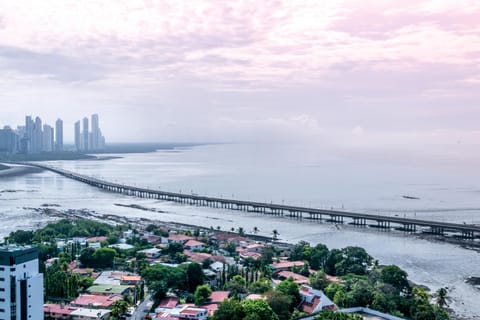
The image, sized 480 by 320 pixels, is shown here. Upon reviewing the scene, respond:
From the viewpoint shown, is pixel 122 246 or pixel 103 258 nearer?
pixel 103 258

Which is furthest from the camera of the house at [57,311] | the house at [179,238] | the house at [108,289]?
the house at [179,238]

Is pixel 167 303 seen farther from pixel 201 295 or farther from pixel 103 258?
pixel 103 258

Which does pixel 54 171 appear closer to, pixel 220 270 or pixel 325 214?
pixel 325 214

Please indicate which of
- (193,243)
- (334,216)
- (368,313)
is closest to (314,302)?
(368,313)

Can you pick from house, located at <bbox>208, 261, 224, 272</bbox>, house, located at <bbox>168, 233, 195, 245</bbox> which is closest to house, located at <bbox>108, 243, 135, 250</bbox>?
house, located at <bbox>168, 233, 195, 245</bbox>

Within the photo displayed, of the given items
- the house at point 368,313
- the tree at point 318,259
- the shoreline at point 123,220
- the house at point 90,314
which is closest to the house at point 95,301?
the house at point 90,314

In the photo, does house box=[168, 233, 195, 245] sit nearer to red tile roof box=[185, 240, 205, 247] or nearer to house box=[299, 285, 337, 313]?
red tile roof box=[185, 240, 205, 247]

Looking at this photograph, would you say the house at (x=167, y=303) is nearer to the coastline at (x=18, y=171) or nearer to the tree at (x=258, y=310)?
the tree at (x=258, y=310)
